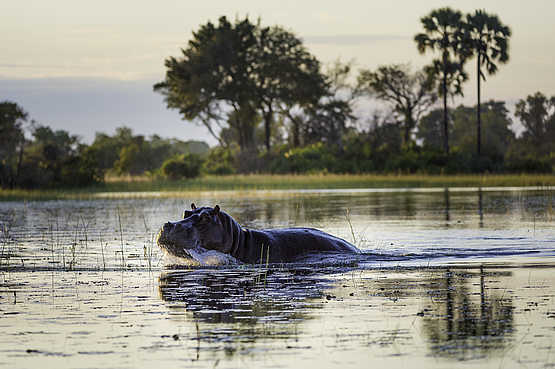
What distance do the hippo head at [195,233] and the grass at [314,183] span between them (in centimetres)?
2924

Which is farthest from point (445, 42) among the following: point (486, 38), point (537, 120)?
point (537, 120)

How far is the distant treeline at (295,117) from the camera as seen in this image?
2206 inches

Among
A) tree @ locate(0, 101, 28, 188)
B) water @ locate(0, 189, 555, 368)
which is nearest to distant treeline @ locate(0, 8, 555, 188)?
tree @ locate(0, 101, 28, 188)

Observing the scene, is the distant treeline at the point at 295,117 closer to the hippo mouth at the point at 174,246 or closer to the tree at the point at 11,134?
the tree at the point at 11,134

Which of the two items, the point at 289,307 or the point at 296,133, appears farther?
the point at 296,133

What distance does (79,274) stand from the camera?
35.7 ft

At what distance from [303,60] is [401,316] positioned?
6678cm

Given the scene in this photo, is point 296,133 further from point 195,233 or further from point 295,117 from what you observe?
point 195,233

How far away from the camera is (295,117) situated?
248ft

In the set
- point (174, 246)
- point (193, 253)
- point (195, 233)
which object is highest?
point (195, 233)

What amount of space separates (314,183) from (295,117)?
26.5m

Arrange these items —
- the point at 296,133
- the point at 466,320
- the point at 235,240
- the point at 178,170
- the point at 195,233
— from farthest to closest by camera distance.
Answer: the point at 296,133 → the point at 178,170 → the point at 235,240 → the point at 195,233 → the point at 466,320

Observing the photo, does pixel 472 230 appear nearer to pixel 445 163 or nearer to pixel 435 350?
pixel 435 350

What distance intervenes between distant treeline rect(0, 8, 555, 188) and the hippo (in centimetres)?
3316
